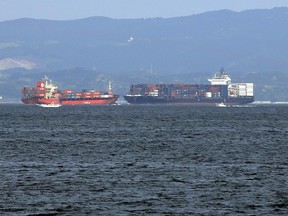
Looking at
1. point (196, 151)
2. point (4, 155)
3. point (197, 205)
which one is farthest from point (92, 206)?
point (196, 151)

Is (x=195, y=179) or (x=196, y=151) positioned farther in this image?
(x=196, y=151)

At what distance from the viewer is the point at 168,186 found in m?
57.3

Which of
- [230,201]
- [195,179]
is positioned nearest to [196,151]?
[195,179]

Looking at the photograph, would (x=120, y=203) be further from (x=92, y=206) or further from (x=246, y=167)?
(x=246, y=167)

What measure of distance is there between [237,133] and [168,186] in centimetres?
6603

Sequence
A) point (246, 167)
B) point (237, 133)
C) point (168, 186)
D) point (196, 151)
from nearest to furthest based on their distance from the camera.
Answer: point (168, 186) → point (246, 167) → point (196, 151) → point (237, 133)

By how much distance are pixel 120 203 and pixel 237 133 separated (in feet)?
240

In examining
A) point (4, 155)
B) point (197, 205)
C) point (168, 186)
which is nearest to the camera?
point (197, 205)

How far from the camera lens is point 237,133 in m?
122

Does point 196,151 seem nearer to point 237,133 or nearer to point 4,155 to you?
point 4,155

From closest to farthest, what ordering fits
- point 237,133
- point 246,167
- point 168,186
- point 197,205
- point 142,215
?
point 142,215 < point 197,205 < point 168,186 < point 246,167 < point 237,133

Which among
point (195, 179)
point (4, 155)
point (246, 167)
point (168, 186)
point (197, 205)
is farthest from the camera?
point (4, 155)

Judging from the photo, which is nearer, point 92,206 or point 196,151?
point 92,206

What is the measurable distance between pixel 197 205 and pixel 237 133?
73.0m
